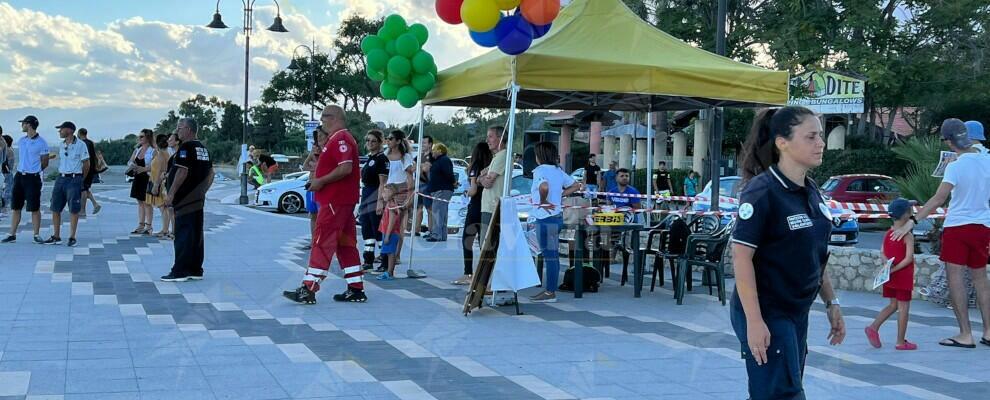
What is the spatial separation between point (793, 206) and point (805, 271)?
0.83 feet

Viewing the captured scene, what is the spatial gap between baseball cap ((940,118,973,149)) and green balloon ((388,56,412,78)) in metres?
5.20

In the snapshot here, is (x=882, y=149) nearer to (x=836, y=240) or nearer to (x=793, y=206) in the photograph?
(x=836, y=240)

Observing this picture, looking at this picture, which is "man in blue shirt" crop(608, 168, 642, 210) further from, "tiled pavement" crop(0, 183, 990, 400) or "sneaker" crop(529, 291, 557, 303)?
"sneaker" crop(529, 291, 557, 303)

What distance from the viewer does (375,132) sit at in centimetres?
1131

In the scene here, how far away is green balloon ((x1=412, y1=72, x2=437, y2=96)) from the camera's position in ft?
34.3

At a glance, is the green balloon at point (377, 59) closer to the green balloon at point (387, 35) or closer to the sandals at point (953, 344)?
the green balloon at point (387, 35)

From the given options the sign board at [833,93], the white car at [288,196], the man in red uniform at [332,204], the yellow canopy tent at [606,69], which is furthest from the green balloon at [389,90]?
the sign board at [833,93]

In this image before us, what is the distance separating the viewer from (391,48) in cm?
1049

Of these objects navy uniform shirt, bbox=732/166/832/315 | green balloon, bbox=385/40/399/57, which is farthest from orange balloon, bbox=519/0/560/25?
navy uniform shirt, bbox=732/166/832/315

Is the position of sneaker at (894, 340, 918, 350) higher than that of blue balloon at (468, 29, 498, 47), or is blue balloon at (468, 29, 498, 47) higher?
blue balloon at (468, 29, 498, 47)

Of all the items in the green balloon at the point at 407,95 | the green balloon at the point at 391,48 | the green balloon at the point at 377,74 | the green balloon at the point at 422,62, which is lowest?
the green balloon at the point at 407,95

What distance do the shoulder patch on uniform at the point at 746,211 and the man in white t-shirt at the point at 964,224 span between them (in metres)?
4.25

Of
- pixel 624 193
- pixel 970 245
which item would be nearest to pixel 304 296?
pixel 970 245

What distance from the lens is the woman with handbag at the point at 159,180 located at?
606 inches
